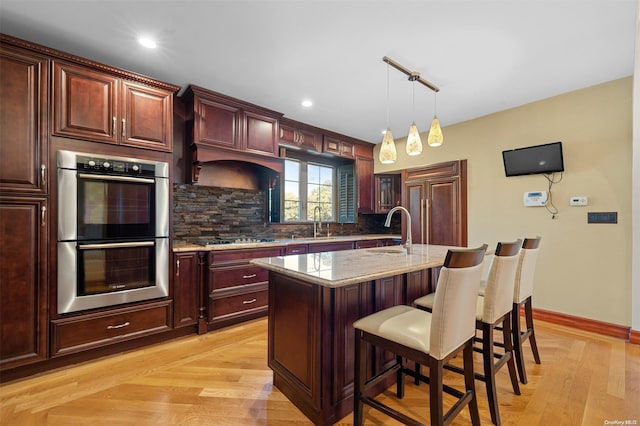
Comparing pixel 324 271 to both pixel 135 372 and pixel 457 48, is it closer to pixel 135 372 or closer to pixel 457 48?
pixel 135 372

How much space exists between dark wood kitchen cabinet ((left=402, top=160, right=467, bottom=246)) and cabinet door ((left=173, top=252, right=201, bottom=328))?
10.6 feet

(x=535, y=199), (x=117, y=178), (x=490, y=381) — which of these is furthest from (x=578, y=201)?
(x=117, y=178)

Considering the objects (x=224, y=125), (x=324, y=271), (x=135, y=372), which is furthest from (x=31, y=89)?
(x=324, y=271)

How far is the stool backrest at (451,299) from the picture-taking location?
1281 millimetres

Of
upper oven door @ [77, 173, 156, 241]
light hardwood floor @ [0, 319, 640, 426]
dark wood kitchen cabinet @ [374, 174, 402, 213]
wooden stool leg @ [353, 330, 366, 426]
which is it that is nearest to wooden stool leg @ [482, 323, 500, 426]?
Result: light hardwood floor @ [0, 319, 640, 426]

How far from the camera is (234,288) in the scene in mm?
3096

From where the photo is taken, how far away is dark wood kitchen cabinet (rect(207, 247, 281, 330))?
2.96m

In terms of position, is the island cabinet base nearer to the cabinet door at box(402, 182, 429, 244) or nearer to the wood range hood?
the wood range hood

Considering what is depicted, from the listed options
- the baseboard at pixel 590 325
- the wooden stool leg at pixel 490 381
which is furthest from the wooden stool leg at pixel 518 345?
the baseboard at pixel 590 325

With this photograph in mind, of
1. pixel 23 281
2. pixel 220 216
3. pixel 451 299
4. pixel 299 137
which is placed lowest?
pixel 23 281

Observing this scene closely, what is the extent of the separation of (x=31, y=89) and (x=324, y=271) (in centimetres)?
252

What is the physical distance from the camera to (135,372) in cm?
219

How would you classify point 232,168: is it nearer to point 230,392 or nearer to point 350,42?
point 350,42

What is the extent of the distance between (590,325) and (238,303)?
12.1 feet
